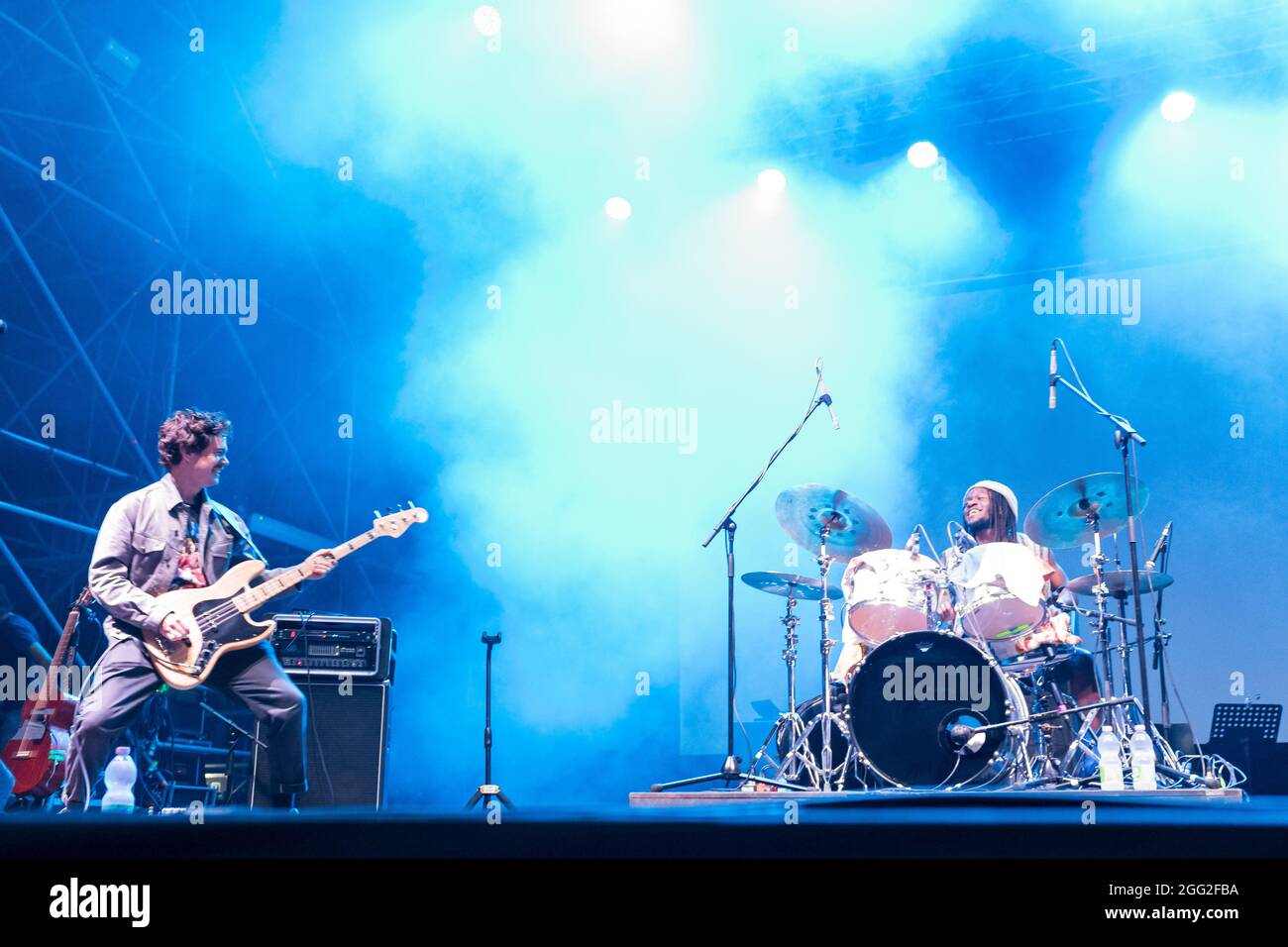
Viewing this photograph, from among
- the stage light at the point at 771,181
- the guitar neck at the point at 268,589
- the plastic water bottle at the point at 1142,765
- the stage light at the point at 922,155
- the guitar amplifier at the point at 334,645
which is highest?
the stage light at the point at 922,155

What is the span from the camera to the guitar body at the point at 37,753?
5.02 meters

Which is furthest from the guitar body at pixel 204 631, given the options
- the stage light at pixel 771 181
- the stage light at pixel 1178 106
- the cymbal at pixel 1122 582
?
the stage light at pixel 1178 106

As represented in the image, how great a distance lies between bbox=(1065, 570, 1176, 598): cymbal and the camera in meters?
5.20

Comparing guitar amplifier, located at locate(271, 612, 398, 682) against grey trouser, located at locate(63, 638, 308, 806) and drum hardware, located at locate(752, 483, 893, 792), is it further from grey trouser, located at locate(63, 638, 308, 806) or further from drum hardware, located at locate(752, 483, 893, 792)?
drum hardware, located at locate(752, 483, 893, 792)

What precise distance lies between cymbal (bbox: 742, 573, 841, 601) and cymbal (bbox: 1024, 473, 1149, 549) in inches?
38.1

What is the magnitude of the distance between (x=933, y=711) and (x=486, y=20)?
4579 mm

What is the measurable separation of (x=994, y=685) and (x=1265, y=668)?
3.13 m

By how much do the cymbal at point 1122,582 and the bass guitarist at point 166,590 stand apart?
3.37 meters

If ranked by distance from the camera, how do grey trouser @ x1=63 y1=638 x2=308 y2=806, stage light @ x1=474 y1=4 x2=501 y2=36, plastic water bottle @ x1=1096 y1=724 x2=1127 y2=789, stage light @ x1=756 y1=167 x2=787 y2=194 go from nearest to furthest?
grey trouser @ x1=63 y1=638 x2=308 y2=806 → plastic water bottle @ x1=1096 y1=724 x2=1127 y2=789 → stage light @ x1=474 y1=4 x2=501 y2=36 → stage light @ x1=756 y1=167 x2=787 y2=194

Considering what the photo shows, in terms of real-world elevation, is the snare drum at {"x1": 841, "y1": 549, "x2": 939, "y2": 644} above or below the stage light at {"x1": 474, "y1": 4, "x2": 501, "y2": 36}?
below

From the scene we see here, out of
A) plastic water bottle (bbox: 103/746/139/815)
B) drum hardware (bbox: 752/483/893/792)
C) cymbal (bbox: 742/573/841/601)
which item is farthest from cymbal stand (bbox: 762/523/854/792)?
plastic water bottle (bbox: 103/746/139/815)

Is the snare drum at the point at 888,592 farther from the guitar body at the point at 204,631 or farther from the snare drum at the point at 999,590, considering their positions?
the guitar body at the point at 204,631

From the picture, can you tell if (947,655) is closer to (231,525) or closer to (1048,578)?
(1048,578)

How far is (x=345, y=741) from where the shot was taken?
16.4 feet
